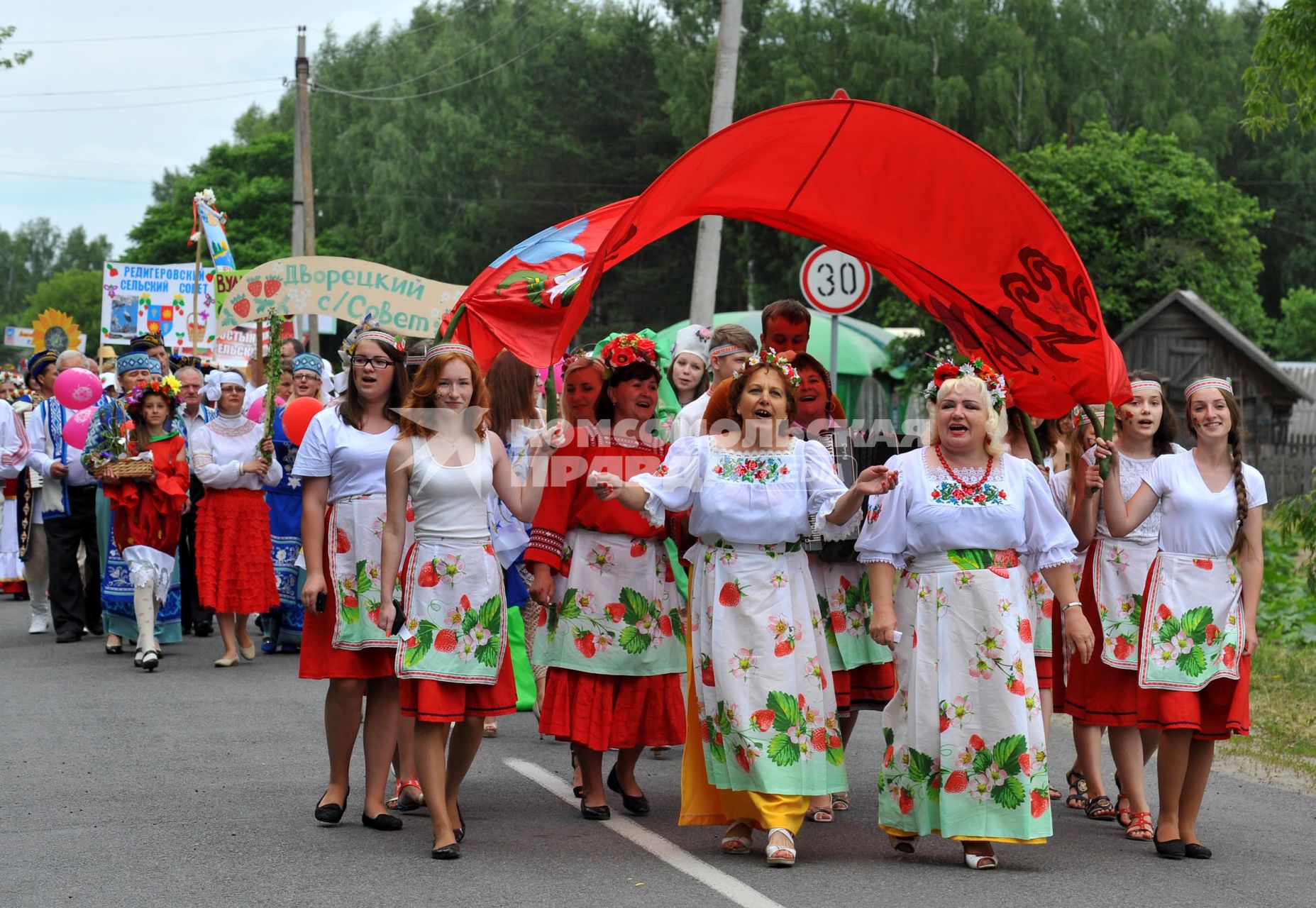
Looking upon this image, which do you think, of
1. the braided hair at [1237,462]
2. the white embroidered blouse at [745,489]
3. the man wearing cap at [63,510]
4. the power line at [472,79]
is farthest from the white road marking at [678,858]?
the power line at [472,79]

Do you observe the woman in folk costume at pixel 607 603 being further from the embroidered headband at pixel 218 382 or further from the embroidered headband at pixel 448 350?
the embroidered headband at pixel 218 382

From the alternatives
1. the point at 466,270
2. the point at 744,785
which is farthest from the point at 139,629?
the point at 466,270

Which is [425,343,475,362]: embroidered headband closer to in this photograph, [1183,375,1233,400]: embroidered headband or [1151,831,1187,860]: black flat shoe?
[1183,375,1233,400]: embroidered headband

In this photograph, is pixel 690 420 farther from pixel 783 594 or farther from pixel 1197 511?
pixel 1197 511

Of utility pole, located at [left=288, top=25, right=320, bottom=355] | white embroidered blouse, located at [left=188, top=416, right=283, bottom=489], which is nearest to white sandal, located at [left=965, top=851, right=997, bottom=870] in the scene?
white embroidered blouse, located at [left=188, top=416, right=283, bottom=489]

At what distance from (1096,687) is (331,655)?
10.6 feet

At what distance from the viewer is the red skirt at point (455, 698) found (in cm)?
609

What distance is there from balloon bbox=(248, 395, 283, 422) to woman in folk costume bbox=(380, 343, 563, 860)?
575cm

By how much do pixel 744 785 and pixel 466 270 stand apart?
167 ft

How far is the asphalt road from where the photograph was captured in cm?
559

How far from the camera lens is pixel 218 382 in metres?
11.9

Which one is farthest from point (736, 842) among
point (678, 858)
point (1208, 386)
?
point (1208, 386)

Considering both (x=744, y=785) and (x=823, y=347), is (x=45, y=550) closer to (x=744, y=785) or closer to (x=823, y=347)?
(x=744, y=785)

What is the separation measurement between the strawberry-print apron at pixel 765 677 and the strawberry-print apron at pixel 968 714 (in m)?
0.32
